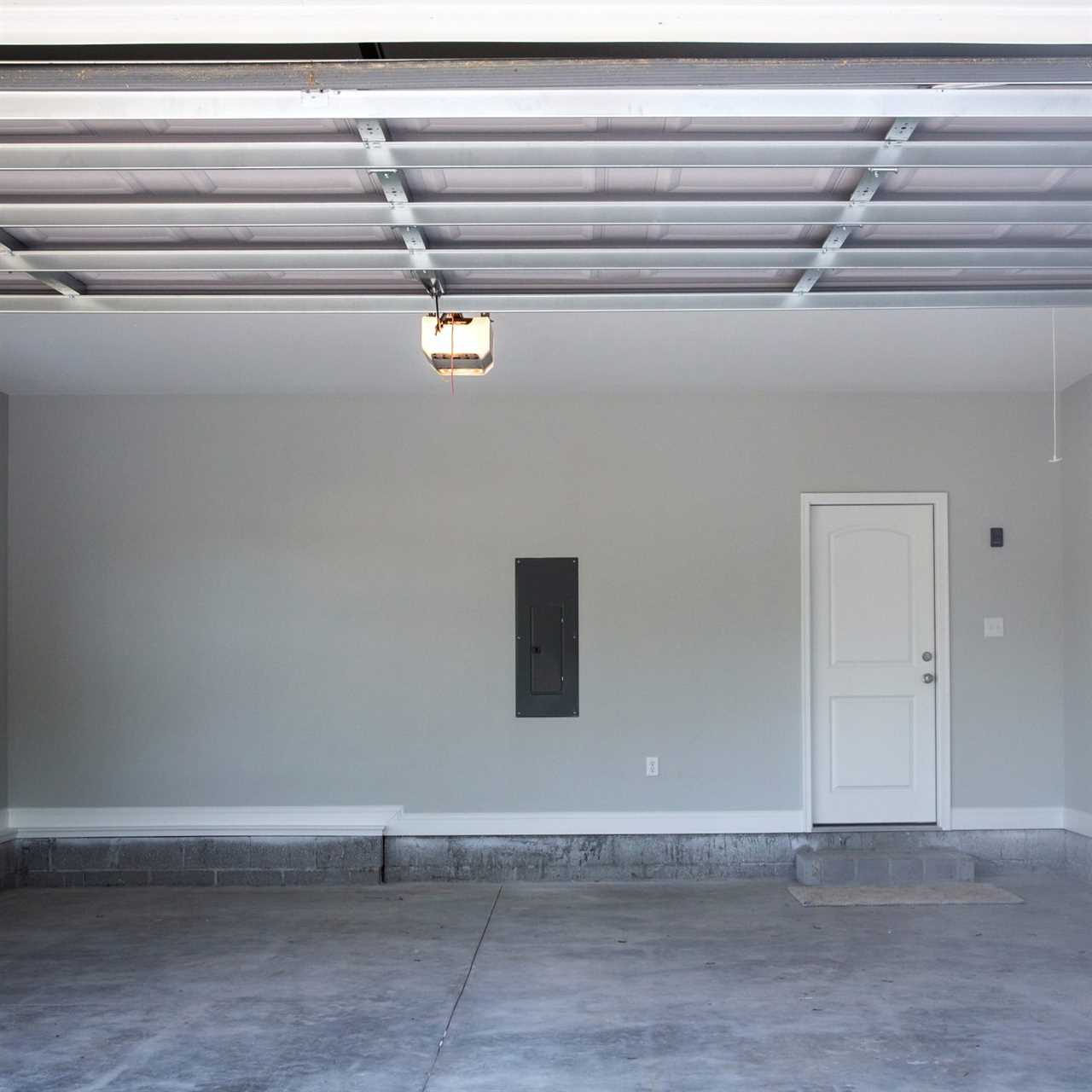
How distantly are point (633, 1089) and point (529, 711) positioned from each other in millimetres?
3140

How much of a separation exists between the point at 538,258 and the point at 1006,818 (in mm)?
4557

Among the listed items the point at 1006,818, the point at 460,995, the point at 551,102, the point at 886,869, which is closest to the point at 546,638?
the point at 886,869

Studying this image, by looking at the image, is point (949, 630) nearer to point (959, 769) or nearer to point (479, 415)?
point (959, 769)

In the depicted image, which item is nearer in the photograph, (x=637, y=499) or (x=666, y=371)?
(x=666, y=371)

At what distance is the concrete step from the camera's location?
250 inches

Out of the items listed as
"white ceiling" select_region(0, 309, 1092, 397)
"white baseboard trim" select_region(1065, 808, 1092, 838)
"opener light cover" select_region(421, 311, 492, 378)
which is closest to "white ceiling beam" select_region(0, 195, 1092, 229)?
"opener light cover" select_region(421, 311, 492, 378)

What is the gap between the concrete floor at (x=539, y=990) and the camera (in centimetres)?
381

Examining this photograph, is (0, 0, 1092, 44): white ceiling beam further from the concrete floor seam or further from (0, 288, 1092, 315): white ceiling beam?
the concrete floor seam

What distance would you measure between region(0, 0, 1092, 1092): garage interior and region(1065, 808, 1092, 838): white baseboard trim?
0.02 metres

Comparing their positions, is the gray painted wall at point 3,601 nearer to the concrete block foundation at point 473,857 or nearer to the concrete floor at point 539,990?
the concrete block foundation at point 473,857

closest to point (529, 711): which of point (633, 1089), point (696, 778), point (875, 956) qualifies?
point (696, 778)

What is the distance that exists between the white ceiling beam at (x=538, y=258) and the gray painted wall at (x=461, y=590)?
282cm

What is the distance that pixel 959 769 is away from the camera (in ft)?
21.9

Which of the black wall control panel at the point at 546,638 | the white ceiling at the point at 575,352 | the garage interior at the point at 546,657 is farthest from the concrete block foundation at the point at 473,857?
the white ceiling at the point at 575,352
